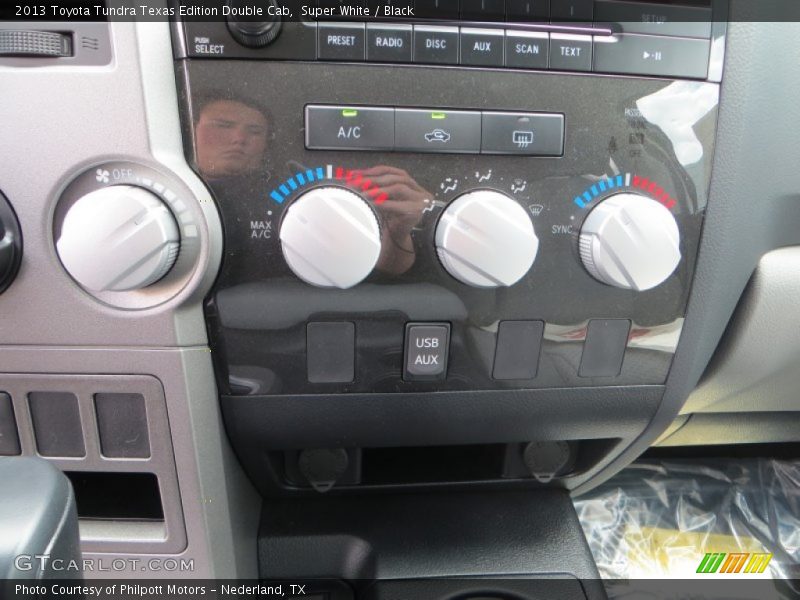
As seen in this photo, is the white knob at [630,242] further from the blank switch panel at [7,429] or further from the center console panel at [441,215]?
the blank switch panel at [7,429]

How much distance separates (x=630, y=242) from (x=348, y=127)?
0.23 metres

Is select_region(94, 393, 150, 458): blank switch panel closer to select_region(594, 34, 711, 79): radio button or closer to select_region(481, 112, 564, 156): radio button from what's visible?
select_region(481, 112, 564, 156): radio button

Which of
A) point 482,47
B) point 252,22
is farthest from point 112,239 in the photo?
point 482,47

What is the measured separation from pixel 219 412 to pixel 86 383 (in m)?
0.11

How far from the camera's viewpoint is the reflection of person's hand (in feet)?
1.46

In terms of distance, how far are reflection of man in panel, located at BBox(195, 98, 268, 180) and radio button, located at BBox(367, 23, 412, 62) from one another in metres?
0.09

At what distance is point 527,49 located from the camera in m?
0.44

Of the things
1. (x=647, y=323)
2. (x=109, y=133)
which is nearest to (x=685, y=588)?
(x=647, y=323)

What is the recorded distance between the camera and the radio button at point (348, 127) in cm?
43

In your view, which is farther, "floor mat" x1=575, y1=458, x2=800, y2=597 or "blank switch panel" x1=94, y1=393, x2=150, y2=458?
"floor mat" x1=575, y1=458, x2=800, y2=597

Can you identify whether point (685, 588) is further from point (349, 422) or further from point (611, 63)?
point (611, 63)

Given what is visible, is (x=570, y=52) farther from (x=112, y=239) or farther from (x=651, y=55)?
(x=112, y=239)

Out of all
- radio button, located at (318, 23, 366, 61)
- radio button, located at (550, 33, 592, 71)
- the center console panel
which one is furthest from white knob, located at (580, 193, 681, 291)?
radio button, located at (318, 23, 366, 61)

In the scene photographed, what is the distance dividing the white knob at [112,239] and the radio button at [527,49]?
0.28 m
